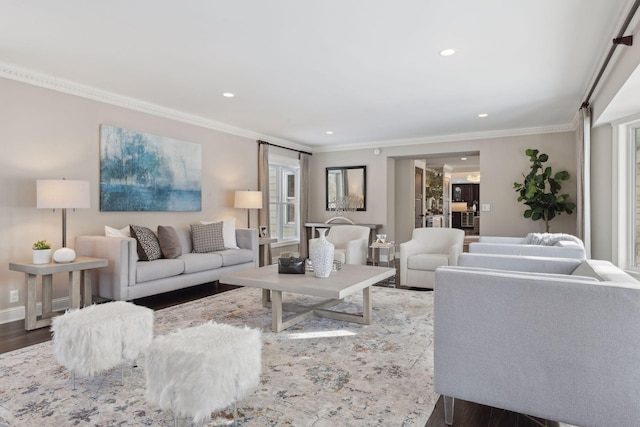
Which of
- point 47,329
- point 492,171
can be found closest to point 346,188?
point 492,171

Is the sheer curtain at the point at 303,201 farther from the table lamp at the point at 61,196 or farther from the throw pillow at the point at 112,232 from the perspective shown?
the table lamp at the point at 61,196

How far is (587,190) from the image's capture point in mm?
4773

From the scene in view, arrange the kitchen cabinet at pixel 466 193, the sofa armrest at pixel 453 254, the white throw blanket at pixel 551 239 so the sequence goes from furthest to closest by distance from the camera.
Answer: the kitchen cabinet at pixel 466 193 < the sofa armrest at pixel 453 254 < the white throw blanket at pixel 551 239

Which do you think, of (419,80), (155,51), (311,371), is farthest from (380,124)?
(311,371)

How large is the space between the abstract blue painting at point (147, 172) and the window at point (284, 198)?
78.1 inches

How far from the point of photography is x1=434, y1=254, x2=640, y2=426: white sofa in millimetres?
1535

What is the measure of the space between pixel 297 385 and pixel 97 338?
118 centimetres

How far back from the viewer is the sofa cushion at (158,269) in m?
4.05

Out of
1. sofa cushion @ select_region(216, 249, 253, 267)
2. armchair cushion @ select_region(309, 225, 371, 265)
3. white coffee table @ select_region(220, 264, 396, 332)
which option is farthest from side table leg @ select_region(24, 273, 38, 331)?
armchair cushion @ select_region(309, 225, 371, 265)

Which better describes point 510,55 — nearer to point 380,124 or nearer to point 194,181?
point 380,124

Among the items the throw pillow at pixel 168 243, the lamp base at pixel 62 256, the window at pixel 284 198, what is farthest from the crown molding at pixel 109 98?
the lamp base at pixel 62 256

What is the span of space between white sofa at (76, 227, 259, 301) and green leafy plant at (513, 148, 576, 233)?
4.57 meters

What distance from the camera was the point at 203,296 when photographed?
469 cm

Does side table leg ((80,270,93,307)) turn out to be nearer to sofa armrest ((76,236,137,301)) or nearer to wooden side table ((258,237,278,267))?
sofa armrest ((76,236,137,301))
